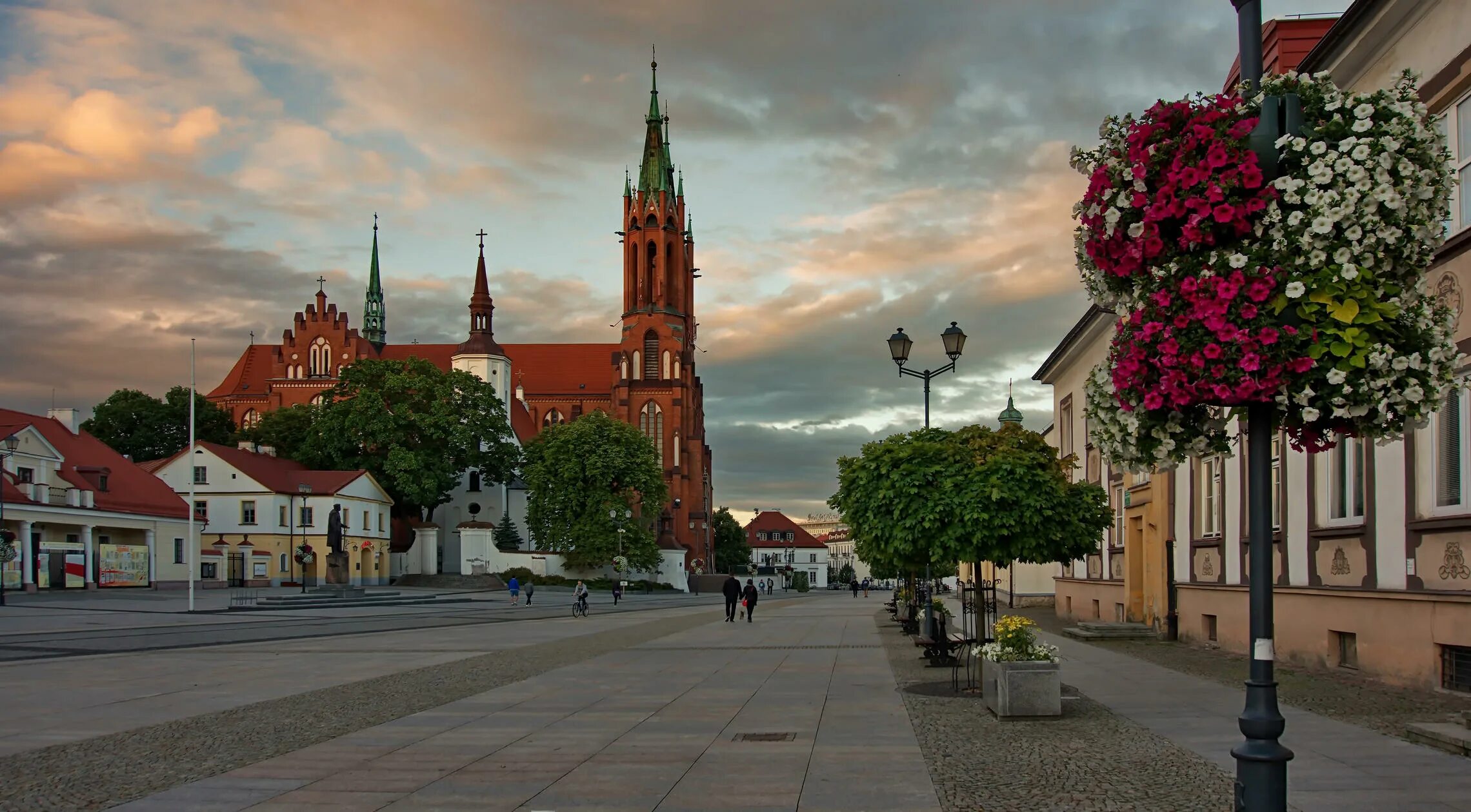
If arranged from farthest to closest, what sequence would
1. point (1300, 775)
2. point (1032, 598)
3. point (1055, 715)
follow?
point (1032, 598) < point (1055, 715) < point (1300, 775)

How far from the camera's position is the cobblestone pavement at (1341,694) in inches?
484

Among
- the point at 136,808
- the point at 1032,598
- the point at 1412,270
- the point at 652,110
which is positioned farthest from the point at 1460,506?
the point at 652,110

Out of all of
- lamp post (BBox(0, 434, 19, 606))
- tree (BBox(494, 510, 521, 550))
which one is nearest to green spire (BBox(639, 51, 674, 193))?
tree (BBox(494, 510, 521, 550))

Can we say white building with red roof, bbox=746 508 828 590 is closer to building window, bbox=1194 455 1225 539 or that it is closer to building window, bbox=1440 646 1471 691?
building window, bbox=1194 455 1225 539

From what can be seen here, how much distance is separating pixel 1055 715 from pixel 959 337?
1027cm

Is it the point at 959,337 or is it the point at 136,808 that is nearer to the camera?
the point at 136,808

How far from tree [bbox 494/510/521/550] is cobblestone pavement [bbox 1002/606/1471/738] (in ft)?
245

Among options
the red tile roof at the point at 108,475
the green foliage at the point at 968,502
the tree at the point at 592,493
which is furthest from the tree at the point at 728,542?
the green foliage at the point at 968,502

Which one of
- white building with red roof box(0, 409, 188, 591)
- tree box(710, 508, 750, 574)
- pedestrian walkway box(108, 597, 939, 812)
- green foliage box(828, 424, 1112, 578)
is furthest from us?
tree box(710, 508, 750, 574)

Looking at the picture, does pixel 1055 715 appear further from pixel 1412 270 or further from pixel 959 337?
pixel 959 337

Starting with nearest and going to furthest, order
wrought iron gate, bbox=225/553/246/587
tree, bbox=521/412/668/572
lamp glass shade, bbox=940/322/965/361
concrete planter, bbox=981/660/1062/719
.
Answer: concrete planter, bbox=981/660/1062/719 < lamp glass shade, bbox=940/322/965/361 < wrought iron gate, bbox=225/553/246/587 < tree, bbox=521/412/668/572

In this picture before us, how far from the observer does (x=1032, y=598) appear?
188 ft

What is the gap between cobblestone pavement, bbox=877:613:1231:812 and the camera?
27.7ft

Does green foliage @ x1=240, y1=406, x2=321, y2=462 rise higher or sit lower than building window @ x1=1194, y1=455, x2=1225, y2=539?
higher
